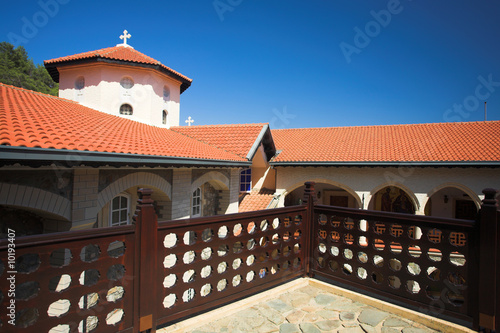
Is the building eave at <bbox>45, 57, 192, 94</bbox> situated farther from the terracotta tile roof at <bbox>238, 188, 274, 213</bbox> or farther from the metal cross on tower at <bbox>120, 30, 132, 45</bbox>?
the terracotta tile roof at <bbox>238, 188, 274, 213</bbox>

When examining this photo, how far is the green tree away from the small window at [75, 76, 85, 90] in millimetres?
22792

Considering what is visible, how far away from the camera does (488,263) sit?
2.69 metres

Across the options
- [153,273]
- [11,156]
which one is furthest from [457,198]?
[11,156]

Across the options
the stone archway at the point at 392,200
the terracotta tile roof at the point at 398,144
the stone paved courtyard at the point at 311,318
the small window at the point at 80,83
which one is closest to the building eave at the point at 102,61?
the small window at the point at 80,83

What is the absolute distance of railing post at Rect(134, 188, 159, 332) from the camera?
2488mm

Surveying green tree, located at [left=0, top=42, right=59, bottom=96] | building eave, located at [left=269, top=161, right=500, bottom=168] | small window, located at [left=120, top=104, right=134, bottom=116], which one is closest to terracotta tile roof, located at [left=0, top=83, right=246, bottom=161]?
small window, located at [left=120, top=104, right=134, bottom=116]

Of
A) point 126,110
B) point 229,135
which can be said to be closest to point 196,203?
point 229,135

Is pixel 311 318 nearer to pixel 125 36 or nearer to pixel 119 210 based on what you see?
pixel 119 210

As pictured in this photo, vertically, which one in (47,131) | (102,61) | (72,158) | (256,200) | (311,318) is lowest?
(311,318)

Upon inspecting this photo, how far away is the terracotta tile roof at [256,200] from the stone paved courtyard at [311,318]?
8975 millimetres

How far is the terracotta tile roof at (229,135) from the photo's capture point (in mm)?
10195

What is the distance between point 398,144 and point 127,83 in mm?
12273

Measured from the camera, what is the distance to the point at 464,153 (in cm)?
1145

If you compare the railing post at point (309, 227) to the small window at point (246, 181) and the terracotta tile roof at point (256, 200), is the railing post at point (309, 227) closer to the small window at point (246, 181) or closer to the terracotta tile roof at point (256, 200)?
the terracotta tile roof at point (256, 200)
